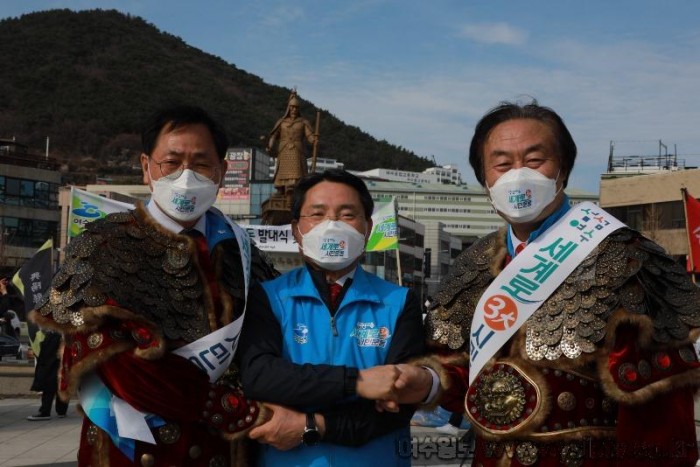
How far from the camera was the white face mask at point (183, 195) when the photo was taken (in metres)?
3.76

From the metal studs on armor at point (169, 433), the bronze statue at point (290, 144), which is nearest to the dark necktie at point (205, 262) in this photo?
the metal studs on armor at point (169, 433)

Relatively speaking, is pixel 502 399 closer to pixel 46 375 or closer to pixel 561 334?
pixel 561 334

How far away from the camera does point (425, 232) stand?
95312 mm

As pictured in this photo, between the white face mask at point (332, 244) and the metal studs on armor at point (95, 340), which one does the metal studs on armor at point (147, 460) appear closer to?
the metal studs on armor at point (95, 340)

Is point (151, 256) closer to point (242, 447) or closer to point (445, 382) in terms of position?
point (242, 447)

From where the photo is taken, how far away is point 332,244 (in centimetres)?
363

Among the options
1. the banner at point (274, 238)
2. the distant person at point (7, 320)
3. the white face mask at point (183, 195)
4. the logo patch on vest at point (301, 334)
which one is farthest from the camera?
the distant person at point (7, 320)

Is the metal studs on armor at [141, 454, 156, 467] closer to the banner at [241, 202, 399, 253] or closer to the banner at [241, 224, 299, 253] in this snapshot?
the banner at [241, 202, 399, 253]

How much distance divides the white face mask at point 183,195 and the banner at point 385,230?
1518cm

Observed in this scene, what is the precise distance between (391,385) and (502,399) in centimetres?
49

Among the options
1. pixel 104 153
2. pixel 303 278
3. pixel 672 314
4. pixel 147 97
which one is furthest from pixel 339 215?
pixel 147 97

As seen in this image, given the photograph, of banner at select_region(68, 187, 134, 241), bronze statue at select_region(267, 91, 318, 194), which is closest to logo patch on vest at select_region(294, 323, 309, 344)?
banner at select_region(68, 187, 134, 241)

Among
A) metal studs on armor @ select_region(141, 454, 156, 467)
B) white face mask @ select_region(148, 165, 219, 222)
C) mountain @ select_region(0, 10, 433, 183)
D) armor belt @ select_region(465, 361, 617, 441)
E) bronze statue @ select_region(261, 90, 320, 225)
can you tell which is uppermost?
mountain @ select_region(0, 10, 433, 183)

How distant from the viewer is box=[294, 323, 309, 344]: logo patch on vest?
3.51 m
